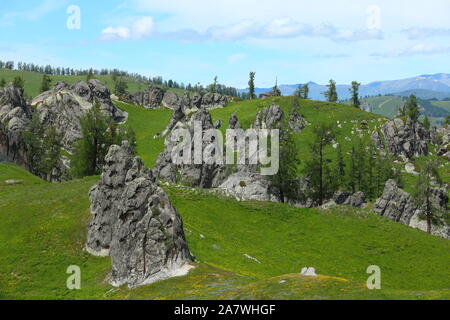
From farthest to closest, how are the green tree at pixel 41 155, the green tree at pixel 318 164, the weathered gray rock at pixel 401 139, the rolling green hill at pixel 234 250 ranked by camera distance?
the weathered gray rock at pixel 401 139 → the green tree at pixel 41 155 → the green tree at pixel 318 164 → the rolling green hill at pixel 234 250

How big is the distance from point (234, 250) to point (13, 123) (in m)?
106

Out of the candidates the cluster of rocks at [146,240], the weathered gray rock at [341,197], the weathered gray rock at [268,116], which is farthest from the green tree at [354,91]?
the cluster of rocks at [146,240]

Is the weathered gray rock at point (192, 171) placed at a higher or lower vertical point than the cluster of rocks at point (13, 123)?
lower

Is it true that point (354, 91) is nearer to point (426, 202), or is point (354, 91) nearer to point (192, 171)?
point (192, 171)

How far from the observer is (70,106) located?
520 ft

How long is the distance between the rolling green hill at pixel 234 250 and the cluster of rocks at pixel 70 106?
76.6m

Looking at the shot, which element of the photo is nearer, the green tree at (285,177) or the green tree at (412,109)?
the green tree at (285,177)

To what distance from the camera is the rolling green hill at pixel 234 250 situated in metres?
32.5

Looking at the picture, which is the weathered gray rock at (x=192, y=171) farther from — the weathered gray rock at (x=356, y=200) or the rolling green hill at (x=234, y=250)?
the rolling green hill at (x=234, y=250)

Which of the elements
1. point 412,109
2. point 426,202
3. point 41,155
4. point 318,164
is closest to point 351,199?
point 318,164

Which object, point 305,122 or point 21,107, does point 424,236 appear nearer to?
point 305,122

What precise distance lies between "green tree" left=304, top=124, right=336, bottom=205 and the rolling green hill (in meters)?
21.5
